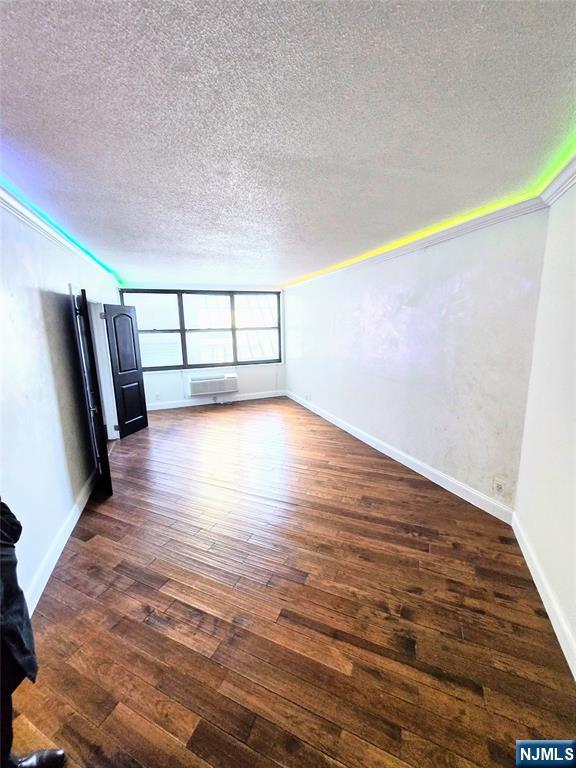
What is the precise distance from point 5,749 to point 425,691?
1472 millimetres

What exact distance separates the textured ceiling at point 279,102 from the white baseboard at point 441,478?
7.55 feet

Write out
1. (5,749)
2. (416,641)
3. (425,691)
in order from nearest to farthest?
(5,749) < (425,691) < (416,641)

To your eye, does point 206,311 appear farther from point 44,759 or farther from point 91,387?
point 44,759

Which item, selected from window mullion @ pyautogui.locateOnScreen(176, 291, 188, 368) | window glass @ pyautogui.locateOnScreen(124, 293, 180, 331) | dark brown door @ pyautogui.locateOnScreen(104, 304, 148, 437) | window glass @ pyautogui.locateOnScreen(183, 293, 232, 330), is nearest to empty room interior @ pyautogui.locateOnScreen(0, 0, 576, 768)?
dark brown door @ pyautogui.locateOnScreen(104, 304, 148, 437)

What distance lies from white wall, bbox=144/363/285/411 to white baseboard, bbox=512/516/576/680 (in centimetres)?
525

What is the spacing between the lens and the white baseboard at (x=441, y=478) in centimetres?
234

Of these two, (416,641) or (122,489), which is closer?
(416,641)

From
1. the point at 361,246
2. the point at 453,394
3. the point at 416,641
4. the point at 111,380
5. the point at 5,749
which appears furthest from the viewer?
the point at 111,380

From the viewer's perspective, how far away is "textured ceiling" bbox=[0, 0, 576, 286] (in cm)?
82

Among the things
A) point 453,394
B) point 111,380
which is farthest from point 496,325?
point 111,380

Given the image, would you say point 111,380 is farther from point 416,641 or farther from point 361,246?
point 416,641

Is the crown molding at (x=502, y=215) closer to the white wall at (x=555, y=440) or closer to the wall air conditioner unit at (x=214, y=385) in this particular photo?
the white wall at (x=555, y=440)

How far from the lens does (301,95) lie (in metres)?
1.09

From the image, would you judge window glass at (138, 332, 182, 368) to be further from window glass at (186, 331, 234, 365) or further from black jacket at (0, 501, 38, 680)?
black jacket at (0, 501, 38, 680)
